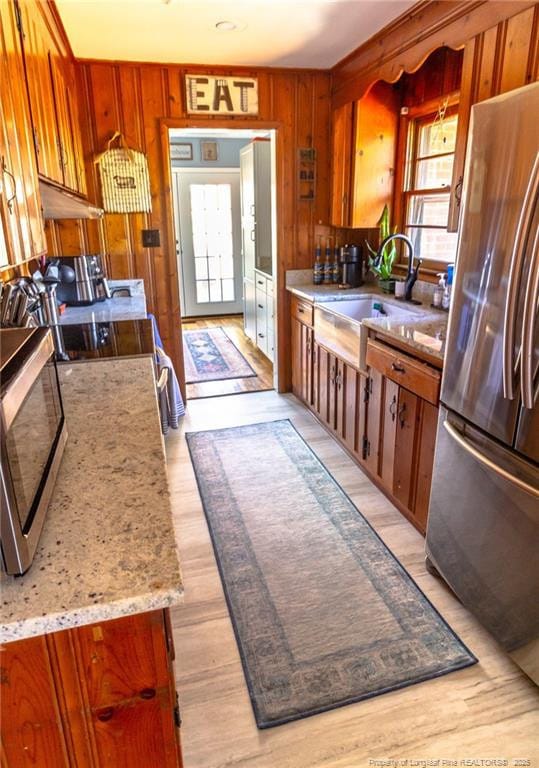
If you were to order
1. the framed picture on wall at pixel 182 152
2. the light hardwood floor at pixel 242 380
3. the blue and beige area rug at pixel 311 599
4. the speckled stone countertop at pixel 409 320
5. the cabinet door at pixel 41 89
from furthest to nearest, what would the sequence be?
the framed picture on wall at pixel 182 152
the light hardwood floor at pixel 242 380
the speckled stone countertop at pixel 409 320
the cabinet door at pixel 41 89
the blue and beige area rug at pixel 311 599

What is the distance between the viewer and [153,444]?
132 centimetres

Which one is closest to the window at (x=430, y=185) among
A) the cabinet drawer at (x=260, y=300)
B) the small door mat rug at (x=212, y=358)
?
the cabinet drawer at (x=260, y=300)

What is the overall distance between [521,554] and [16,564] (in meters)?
1.45

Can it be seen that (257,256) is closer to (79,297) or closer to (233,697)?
(79,297)

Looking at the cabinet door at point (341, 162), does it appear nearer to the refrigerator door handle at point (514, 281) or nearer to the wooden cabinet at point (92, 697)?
the refrigerator door handle at point (514, 281)

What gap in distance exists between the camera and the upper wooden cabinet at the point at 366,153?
3.52 m

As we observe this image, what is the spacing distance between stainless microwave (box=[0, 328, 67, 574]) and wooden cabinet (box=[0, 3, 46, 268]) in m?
0.28

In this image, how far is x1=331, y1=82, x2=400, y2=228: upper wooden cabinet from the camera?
11.6 feet

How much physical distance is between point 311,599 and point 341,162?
3.04 meters

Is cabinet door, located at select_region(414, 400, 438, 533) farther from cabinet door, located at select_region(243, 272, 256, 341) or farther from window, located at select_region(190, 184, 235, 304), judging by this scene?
window, located at select_region(190, 184, 235, 304)

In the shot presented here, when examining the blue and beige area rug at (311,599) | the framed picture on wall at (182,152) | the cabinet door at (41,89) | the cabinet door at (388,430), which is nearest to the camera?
the blue and beige area rug at (311,599)

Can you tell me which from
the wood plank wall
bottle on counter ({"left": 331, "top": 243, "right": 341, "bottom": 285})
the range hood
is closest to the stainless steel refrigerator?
the range hood

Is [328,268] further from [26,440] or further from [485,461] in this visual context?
[26,440]

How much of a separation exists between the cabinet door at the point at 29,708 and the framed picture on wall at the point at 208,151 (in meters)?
6.99
